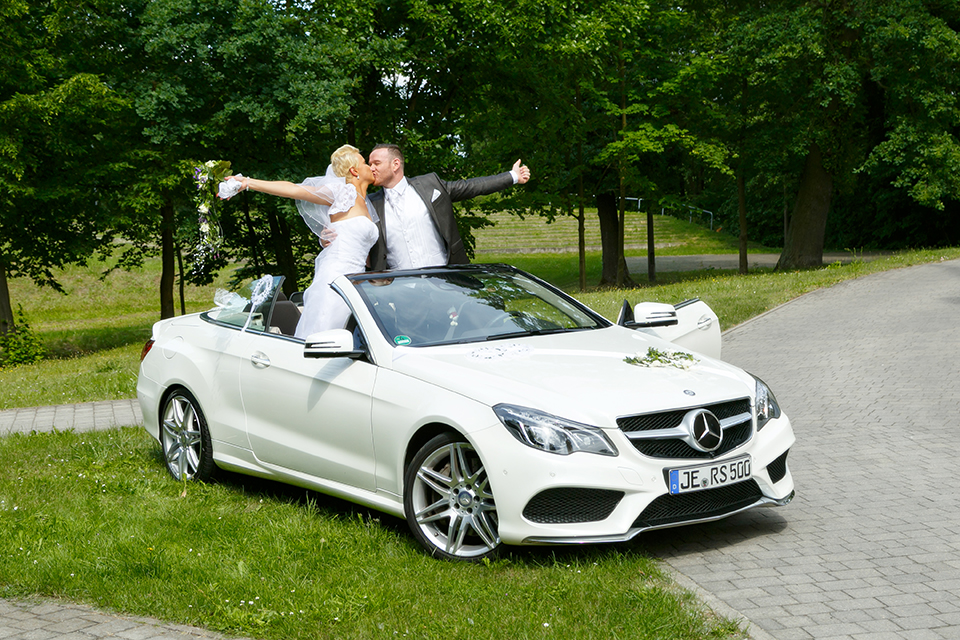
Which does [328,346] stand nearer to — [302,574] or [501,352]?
[501,352]

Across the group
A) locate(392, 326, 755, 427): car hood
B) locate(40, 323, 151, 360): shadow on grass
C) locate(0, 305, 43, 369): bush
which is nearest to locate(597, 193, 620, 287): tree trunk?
locate(40, 323, 151, 360): shadow on grass

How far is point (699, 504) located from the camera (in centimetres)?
519

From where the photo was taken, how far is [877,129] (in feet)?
111

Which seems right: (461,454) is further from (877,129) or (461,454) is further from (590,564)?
(877,129)

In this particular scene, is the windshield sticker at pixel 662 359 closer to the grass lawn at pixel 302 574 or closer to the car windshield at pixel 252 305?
the grass lawn at pixel 302 574

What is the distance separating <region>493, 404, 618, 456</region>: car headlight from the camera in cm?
494

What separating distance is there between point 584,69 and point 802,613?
1056 inches

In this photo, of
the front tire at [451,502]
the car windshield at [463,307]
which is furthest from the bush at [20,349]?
the front tire at [451,502]

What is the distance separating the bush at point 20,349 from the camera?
22672mm

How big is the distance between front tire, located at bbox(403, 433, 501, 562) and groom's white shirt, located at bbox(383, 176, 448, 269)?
2.67 m

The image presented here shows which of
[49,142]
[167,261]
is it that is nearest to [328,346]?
[49,142]

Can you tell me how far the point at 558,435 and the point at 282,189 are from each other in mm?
3389

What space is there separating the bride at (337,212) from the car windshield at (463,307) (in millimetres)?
837

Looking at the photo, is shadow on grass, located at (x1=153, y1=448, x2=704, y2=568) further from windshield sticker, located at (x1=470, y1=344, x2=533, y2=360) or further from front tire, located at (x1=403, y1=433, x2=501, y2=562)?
windshield sticker, located at (x1=470, y1=344, x2=533, y2=360)
